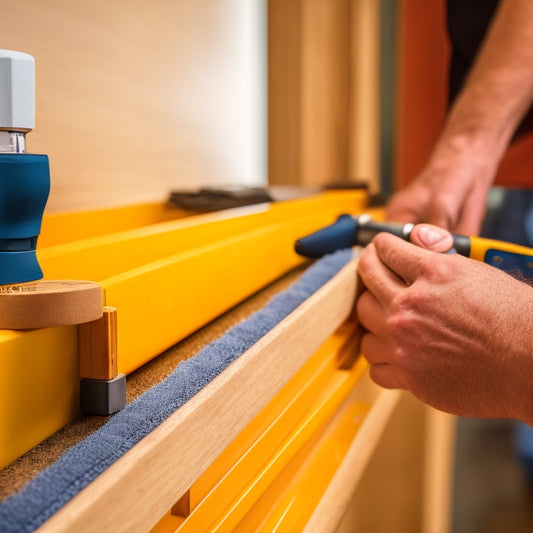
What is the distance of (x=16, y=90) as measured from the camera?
0.28m

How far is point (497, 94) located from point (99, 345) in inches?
26.4

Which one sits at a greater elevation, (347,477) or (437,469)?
(347,477)

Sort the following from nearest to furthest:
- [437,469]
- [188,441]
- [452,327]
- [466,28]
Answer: [188,441], [452,327], [466,28], [437,469]

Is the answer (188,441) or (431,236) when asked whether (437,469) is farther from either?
(188,441)

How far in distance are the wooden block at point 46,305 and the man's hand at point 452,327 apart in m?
0.29

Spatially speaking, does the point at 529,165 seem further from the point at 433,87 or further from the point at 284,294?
the point at 284,294

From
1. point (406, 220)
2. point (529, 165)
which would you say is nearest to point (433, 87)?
point (529, 165)

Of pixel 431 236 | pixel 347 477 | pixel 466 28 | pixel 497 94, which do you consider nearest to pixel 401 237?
pixel 431 236

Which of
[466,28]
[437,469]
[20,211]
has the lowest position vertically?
[437,469]

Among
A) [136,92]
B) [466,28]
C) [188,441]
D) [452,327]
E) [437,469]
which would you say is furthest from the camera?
[437,469]

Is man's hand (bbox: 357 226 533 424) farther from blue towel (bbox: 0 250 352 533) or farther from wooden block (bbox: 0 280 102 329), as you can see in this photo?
wooden block (bbox: 0 280 102 329)

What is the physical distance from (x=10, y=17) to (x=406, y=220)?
50 cm

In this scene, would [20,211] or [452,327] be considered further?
[452,327]

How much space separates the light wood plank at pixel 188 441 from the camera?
0.20 m
